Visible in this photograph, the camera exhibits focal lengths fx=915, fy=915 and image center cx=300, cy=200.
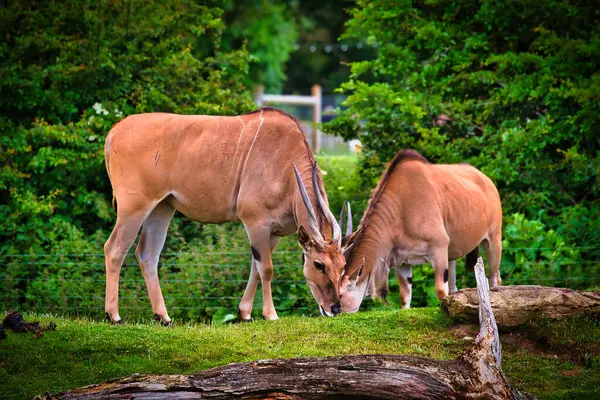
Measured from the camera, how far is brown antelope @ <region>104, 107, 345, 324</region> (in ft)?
30.2

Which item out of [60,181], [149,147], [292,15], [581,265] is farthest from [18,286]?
[292,15]

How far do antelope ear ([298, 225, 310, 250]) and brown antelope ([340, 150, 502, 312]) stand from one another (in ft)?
1.44

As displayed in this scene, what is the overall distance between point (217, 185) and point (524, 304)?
11.1 feet

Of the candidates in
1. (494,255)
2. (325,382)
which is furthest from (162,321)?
(494,255)

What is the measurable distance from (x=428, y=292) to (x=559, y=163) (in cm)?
311

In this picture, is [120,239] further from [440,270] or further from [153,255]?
[440,270]

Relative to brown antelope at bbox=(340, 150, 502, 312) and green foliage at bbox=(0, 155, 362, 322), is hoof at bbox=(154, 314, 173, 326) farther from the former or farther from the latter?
brown antelope at bbox=(340, 150, 502, 312)

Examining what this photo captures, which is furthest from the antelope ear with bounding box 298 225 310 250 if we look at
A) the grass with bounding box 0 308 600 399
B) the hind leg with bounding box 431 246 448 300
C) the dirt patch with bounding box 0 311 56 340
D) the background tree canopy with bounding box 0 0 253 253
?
the background tree canopy with bounding box 0 0 253 253

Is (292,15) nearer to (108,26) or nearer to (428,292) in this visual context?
(108,26)

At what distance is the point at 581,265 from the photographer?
38.6 ft

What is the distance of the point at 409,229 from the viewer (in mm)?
9664

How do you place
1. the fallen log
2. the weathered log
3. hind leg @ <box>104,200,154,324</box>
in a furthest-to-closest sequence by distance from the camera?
1. hind leg @ <box>104,200,154,324</box>
2. the weathered log
3. the fallen log

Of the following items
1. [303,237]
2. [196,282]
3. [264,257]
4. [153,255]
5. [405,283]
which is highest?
[303,237]

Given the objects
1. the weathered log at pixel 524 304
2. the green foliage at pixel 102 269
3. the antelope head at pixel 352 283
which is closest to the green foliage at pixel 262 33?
the green foliage at pixel 102 269
